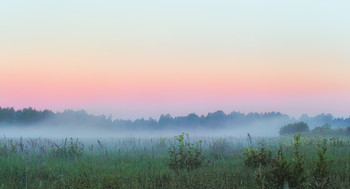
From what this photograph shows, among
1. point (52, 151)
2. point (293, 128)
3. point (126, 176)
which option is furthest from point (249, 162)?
point (293, 128)

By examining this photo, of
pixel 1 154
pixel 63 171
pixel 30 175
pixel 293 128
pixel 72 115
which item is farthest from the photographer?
pixel 72 115

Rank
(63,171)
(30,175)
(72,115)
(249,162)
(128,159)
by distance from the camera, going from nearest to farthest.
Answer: (30,175) < (63,171) < (249,162) < (128,159) < (72,115)

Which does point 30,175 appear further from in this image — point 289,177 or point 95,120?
point 95,120

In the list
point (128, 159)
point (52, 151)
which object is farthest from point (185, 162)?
point (52, 151)

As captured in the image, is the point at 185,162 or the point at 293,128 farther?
the point at 293,128

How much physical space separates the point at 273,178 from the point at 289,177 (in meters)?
0.29

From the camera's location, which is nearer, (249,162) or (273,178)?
(273,178)

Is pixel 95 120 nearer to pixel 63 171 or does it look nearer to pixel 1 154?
pixel 1 154

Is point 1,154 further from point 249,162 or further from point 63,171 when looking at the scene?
point 249,162

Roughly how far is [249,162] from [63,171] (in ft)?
17.3

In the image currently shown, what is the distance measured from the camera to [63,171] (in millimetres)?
8242

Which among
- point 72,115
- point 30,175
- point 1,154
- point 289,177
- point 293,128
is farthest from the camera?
point 72,115

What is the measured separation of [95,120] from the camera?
63.7m

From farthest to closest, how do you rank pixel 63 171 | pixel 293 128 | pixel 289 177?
pixel 293 128
pixel 63 171
pixel 289 177
